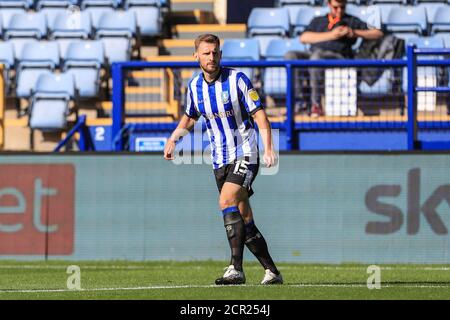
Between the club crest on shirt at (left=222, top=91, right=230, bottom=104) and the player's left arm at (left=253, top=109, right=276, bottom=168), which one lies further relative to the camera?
the club crest on shirt at (left=222, top=91, right=230, bottom=104)

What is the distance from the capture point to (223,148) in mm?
10438

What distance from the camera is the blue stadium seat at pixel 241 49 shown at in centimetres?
1855

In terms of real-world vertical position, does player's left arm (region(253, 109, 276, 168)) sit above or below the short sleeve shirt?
below

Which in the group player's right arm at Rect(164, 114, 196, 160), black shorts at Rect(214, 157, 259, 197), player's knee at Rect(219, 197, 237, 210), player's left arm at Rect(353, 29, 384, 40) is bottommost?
player's knee at Rect(219, 197, 237, 210)

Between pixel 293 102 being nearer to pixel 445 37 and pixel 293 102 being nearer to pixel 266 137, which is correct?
pixel 445 37

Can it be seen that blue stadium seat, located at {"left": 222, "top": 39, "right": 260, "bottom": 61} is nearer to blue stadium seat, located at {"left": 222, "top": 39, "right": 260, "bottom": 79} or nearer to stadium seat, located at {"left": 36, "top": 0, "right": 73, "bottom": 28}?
blue stadium seat, located at {"left": 222, "top": 39, "right": 260, "bottom": 79}

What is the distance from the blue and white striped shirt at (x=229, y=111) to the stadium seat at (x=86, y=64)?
8.89m

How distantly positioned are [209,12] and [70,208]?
269 inches

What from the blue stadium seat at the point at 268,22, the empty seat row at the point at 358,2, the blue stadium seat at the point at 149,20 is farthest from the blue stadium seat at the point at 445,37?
the blue stadium seat at the point at 149,20

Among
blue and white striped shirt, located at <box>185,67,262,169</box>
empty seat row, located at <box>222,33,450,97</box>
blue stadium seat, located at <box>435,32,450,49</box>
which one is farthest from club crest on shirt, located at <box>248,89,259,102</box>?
blue stadium seat, located at <box>435,32,450,49</box>

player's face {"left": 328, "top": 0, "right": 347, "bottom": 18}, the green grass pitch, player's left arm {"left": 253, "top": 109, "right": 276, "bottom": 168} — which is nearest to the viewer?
the green grass pitch

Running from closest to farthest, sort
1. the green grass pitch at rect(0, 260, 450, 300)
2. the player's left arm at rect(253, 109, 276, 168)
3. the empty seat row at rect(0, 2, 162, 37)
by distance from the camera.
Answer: the green grass pitch at rect(0, 260, 450, 300), the player's left arm at rect(253, 109, 276, 168), the empty seat row at rect(0, 2, 162, 37)

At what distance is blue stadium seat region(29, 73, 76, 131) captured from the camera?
60.5 feet

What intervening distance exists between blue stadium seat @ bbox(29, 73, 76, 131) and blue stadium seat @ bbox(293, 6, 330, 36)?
3.73m
